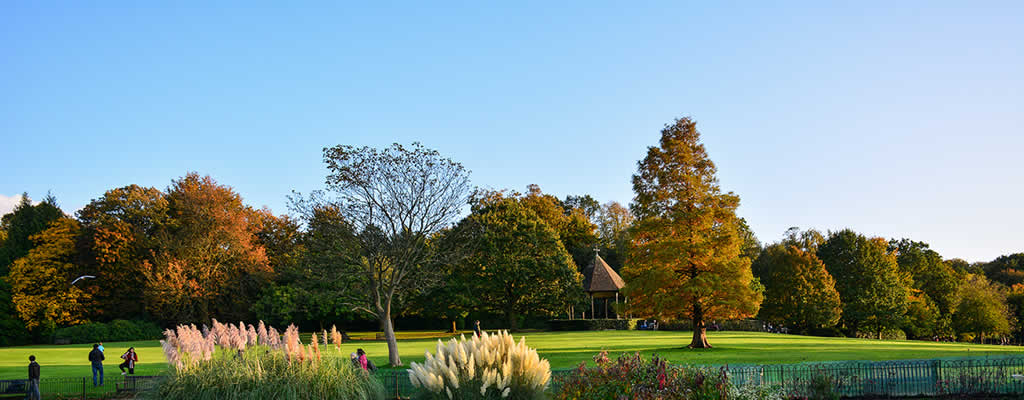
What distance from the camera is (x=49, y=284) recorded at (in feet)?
182

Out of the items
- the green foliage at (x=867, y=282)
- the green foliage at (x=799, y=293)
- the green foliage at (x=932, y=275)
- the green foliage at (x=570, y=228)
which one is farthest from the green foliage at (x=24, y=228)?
the green foliage at (x=932, y=275)

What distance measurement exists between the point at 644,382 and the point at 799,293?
1941 inches

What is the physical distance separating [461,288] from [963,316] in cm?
4561

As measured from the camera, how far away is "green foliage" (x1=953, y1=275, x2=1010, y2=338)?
198 feet

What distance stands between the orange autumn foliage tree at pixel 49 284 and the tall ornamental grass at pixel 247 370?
5202 centimetres

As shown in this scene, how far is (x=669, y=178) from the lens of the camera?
3312 cm

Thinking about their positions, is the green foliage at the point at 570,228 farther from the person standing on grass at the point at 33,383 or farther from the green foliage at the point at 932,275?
the person standing on grass at the point at 33,383

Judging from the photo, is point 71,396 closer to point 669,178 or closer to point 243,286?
point 669,178

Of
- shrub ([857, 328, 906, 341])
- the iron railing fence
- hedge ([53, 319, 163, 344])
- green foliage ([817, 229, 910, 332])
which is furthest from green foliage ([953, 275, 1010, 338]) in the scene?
hedge ([53, 319, 163, 344])

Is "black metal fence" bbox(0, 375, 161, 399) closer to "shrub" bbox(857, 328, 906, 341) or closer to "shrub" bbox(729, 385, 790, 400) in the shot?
"shrub" bbox(729, 385, 790, 400)

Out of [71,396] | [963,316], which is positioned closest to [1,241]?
[71,396]

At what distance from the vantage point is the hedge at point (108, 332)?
52.1 metres

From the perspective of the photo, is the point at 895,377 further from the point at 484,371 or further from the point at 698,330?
the point at 698,330

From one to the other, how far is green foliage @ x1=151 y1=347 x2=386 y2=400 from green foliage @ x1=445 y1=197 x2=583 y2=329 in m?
41.1
